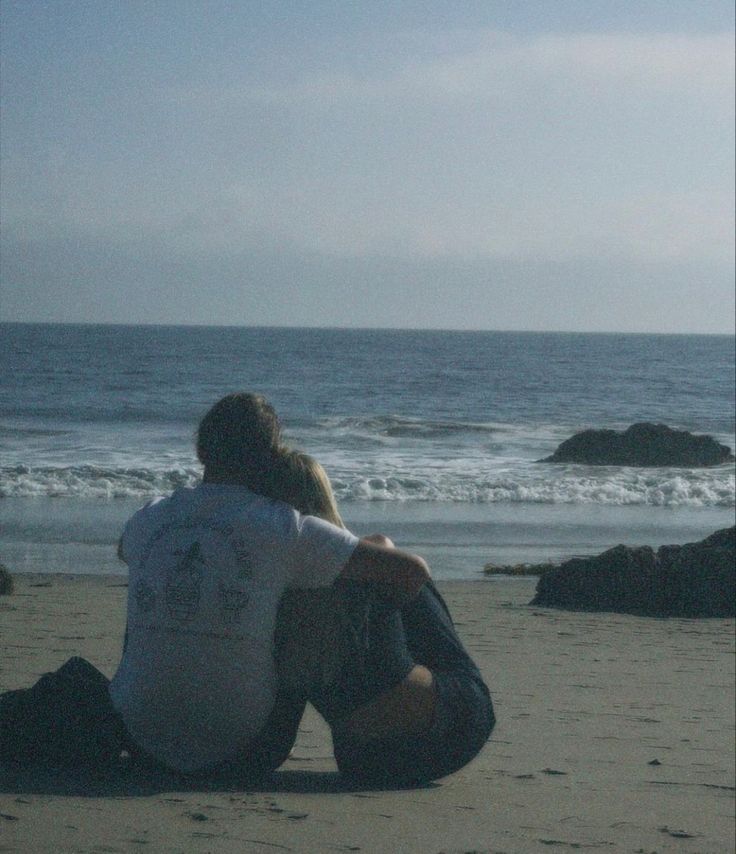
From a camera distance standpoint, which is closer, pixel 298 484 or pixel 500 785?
pixel 298 484

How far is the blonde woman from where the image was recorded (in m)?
3.10

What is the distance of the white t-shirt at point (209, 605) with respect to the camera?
9.83 feet

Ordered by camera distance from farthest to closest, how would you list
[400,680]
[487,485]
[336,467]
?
1. [336,467]
2. [487,485]
3. [400,680]

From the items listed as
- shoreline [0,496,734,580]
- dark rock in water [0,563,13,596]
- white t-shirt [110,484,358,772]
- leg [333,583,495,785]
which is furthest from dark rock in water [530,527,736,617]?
white t-shirt [110,484,358,772]

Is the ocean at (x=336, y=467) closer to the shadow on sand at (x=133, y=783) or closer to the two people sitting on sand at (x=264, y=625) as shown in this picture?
the two people sitting on sand at (x=264, y=625)

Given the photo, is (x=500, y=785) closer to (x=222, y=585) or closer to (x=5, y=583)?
(x=222, y=585)

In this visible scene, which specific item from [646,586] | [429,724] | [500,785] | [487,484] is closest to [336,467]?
[487,484]

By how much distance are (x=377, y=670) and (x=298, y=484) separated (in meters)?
0.55

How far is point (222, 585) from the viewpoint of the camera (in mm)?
3016

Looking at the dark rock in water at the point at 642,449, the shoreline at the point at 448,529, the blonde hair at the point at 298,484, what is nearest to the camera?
Result: the blonde hair at the point at 298,484

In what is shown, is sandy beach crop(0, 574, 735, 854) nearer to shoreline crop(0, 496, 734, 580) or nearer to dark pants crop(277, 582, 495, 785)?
dark pants crop(277, 582, 495, 785)

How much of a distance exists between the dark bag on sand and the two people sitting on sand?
0.06 metres

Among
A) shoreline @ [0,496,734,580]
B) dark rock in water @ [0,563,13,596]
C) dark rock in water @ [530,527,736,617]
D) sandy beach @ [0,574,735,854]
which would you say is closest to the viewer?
sandy beach @ [0,574,735,854]

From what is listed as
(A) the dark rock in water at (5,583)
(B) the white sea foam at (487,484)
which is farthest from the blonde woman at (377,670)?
(B) the white sea foam at (487,484)
